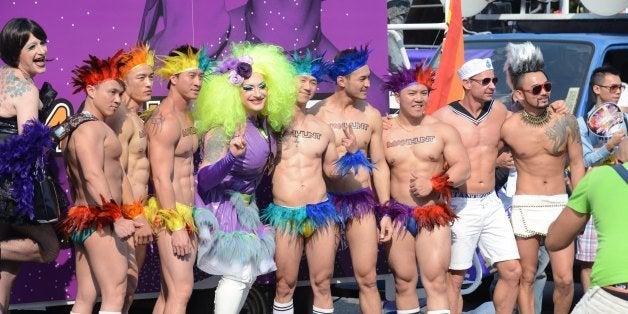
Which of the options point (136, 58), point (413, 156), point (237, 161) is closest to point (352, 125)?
point (413, 156)

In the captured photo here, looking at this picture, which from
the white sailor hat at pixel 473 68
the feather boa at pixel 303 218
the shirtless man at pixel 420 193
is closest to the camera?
the feather boa at pixel 303 218

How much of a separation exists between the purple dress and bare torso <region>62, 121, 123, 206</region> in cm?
66

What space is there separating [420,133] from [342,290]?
82.0 inches

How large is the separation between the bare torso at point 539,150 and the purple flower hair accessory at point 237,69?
2.08 meters

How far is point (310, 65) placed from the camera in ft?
27.6

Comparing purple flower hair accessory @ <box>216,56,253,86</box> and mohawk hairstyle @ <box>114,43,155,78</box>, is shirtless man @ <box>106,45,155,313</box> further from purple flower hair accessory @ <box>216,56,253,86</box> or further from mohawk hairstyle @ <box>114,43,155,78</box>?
purple flower hair accessory @ <box>216,56,253,86</box>

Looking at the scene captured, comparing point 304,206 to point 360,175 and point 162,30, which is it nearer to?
point 360,175

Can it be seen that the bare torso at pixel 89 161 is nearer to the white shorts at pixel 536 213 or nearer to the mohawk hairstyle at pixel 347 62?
the mohawk hairstyle at pixel 347 62

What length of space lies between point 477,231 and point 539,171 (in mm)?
641

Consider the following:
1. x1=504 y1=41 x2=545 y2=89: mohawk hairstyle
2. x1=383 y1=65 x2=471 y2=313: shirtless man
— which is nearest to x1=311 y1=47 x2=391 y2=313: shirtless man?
x1=383 y1=65 x2=471 y2=313: shirtless man

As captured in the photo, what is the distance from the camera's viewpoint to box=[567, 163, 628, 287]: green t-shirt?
548cm

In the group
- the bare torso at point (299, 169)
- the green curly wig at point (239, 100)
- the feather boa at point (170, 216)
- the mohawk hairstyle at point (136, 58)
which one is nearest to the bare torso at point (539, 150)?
the bare torso at point (299, 169)

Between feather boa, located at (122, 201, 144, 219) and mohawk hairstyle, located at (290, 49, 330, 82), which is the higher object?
mohawk hairstyle, located at (290, 49, 330, 82)

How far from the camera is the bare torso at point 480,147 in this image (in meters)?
A: 8.72
